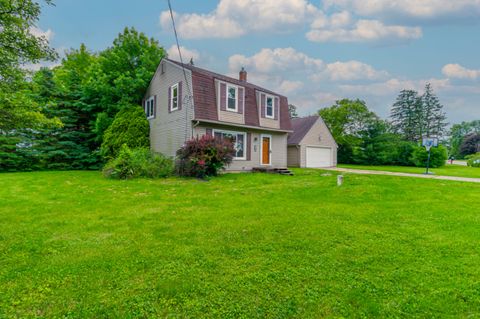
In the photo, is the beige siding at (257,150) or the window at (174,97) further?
the beige siding at (257,150)

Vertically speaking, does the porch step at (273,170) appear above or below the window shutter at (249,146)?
below

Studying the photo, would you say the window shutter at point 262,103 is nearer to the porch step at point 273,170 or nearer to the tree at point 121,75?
the porch step at point 273,170

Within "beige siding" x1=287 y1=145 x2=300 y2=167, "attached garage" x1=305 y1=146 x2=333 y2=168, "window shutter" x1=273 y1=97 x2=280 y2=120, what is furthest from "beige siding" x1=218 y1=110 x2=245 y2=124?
"attached garage" x1=305 y1=146 x2=333 y2=168

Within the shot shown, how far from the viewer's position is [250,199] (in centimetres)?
688

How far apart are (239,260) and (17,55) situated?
15.9 ft

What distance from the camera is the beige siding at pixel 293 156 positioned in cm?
2044

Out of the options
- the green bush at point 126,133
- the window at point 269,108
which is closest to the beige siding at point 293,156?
the window at point 269,108

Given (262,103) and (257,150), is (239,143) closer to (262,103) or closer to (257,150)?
(257,150)

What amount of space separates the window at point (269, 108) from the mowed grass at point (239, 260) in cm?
1018

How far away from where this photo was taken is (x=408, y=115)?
49.2 metres

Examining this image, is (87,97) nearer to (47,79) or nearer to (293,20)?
(47,79)

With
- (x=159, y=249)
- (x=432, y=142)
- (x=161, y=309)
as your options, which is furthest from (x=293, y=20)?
(x=161, y=309)

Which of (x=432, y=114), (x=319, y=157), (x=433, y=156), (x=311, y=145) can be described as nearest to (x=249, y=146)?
(x=311, y=145)

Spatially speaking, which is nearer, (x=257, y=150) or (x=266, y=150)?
(x=257, y=150)
